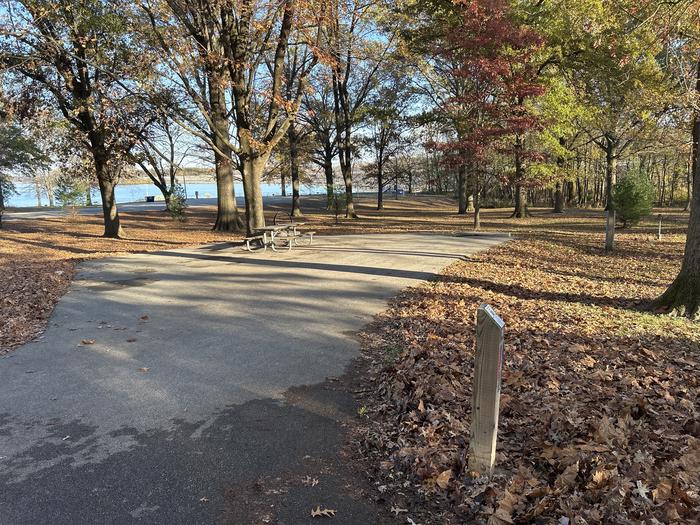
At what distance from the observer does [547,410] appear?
367 cm

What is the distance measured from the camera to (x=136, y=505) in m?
2.76

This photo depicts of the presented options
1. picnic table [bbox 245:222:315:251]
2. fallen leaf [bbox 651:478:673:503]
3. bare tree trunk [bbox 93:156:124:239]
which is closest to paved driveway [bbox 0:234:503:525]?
fallen leaf [bbox 651:478:673:503]

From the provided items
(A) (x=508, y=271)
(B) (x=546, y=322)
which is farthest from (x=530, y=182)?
(B) (x=546, y=322)

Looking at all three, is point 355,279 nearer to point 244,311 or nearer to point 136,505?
point 244,311

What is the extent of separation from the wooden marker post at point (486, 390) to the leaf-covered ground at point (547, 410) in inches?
5.3

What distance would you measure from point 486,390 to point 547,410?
1218 millimetres

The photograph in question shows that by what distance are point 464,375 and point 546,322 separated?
2.52m

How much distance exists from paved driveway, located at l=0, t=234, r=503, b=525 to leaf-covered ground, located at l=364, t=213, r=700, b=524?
0.43 meters

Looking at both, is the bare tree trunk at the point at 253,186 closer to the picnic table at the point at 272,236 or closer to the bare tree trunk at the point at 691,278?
the picnic table at the point at 272,236

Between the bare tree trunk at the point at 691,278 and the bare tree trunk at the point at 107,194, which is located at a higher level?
the bare tree trunk at the point at 107,194

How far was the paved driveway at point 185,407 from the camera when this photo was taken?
2.82m

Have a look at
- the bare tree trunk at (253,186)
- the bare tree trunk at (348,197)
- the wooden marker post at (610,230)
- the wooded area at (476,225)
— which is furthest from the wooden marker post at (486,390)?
the bare tree trunk at (348,197)

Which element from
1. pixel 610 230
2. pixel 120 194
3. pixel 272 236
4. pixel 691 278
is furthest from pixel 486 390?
pixel 120 194

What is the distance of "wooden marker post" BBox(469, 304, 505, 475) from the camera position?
8.86 feet
